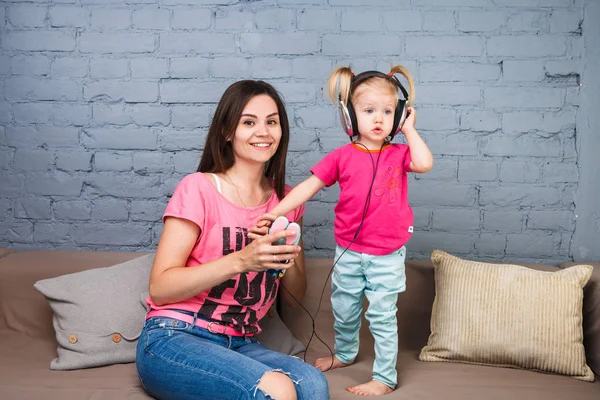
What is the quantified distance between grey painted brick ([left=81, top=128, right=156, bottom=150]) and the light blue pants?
39.9 inches

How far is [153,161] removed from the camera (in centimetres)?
Answer: 260

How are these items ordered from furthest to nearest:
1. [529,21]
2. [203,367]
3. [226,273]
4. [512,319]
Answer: [529,21]
[512,319]
[226,273]
[203,367]

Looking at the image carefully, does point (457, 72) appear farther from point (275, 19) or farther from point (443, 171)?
point (275, 19)

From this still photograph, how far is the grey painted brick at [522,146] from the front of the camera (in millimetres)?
2512

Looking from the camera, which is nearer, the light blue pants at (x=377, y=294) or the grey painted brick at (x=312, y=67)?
the light blue pants at (x=377, y=294)

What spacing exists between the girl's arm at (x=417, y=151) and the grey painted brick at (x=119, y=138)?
114 cm

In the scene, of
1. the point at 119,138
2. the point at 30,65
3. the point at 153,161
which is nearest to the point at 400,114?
the point at 153,161

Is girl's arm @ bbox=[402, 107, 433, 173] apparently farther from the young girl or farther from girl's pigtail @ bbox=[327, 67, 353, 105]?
girl's pigtail @ bbox=[327, 67, 353, 105]

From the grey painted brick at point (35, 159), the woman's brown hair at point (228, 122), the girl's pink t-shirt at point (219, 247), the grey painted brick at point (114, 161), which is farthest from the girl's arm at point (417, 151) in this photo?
the grey painted brick at point (35, 159)

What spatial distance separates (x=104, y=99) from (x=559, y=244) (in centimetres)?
198

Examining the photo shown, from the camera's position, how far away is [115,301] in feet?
7.15

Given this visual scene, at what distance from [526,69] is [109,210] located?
1815 millimetres

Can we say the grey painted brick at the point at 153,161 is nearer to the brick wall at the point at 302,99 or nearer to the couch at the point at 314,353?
the brick wall at the point at 302,99

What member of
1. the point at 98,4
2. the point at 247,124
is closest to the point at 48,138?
the point at 98,4
